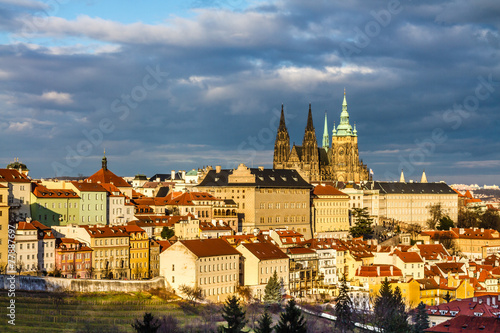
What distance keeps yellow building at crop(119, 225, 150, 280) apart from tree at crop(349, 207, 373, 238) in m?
50.0

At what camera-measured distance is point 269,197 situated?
121938mm

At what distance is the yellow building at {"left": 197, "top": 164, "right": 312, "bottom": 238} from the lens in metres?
119

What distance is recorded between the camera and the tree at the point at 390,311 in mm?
64312

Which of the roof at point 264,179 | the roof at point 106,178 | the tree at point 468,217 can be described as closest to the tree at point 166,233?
the roof at point 106,178

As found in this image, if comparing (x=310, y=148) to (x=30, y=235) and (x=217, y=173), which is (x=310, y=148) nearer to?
(x=217, y=173)

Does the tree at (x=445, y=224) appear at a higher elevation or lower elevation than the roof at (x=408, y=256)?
higher

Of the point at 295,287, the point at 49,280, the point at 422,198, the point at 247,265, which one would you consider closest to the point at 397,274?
the point at 295,287

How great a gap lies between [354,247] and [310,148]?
312 feet

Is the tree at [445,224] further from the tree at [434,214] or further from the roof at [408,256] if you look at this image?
the roof at [408,256]

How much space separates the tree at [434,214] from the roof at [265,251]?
74.4 m

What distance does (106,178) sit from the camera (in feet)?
365

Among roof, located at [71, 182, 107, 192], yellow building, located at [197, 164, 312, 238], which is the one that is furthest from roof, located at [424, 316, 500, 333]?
yellow building, located at [197, 164, 312, 238]

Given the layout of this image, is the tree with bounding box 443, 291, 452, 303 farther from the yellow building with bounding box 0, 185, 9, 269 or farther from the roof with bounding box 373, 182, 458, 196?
the roof with bounding box 373, 182, 458, 196

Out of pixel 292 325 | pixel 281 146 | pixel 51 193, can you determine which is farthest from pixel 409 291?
pixel 281 146
